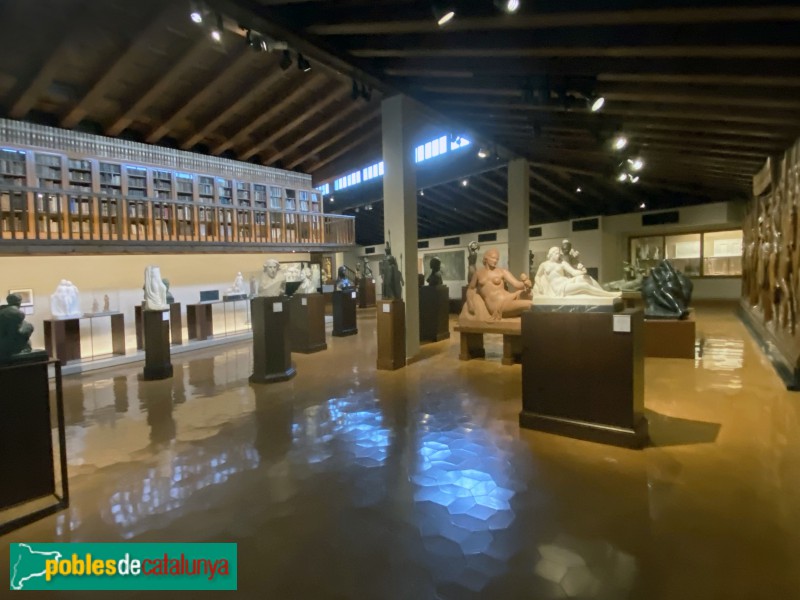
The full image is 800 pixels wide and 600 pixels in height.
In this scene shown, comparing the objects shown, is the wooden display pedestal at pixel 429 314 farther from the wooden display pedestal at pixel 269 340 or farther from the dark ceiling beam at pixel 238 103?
the dark ceiling beam at pixel 238 103

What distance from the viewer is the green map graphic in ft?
6.49

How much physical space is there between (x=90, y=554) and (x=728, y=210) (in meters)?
14.0

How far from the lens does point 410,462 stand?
3061 mm

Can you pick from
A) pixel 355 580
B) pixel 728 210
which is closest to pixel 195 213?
pixel 355 580

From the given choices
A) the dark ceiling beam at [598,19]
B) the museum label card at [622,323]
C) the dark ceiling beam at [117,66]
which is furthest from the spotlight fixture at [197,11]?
the museum label card at [622,323]

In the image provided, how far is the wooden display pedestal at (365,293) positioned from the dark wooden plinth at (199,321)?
22.9 feet

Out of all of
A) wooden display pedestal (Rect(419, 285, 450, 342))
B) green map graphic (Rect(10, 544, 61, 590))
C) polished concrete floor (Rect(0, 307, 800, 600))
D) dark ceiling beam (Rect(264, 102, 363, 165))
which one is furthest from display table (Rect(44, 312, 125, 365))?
dark ceiling beam (Rect(264, 102, 363, 165))

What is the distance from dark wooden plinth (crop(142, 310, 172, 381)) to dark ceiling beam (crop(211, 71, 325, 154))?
5.27 meters

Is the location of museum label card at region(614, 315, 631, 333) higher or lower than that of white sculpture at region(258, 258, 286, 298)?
lower

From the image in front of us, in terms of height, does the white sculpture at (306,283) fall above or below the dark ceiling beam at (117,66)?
below

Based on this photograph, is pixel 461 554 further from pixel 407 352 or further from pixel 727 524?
pixel 407 352

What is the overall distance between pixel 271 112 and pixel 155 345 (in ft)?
19.0

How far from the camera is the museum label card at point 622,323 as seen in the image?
3.12m

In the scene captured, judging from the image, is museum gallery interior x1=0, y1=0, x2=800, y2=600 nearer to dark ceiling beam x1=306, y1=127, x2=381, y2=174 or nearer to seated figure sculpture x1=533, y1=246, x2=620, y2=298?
seated figure sculpture x1=533, y1=246, x2=620, y2=298
